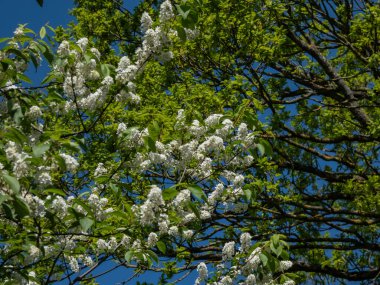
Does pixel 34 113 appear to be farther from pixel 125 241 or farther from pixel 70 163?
pixel 125 241

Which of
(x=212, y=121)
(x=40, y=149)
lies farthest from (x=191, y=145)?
(x=40, y=149)

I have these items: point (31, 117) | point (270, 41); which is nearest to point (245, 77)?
point (270, 41)

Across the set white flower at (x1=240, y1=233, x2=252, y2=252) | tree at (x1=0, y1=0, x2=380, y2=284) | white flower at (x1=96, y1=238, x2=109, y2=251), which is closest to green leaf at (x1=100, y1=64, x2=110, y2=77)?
tree at (x1=0, y1=0, x2=380, y2=284)

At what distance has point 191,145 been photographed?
548cm

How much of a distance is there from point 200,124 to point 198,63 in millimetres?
5275

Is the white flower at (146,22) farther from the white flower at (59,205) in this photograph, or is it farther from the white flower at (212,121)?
the white flower at (59,205)

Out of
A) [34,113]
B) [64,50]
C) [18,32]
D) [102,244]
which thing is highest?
[18,32]

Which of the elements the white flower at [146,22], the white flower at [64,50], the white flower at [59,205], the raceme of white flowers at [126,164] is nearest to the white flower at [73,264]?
the raceme of white flowers at [126,164]

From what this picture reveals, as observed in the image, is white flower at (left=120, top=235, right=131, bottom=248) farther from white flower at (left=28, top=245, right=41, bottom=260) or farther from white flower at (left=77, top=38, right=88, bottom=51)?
white flower at (left=77, top=38, right=88, bottom=51)

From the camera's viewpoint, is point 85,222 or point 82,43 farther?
point 82,43

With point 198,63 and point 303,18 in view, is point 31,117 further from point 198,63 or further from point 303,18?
point 303,18

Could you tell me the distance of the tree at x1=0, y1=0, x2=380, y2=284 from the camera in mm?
4469

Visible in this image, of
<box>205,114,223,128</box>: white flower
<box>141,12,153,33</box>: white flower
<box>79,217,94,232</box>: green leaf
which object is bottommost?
<box>79,217,94,232</box>: green leaf

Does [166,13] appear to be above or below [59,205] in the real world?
above
